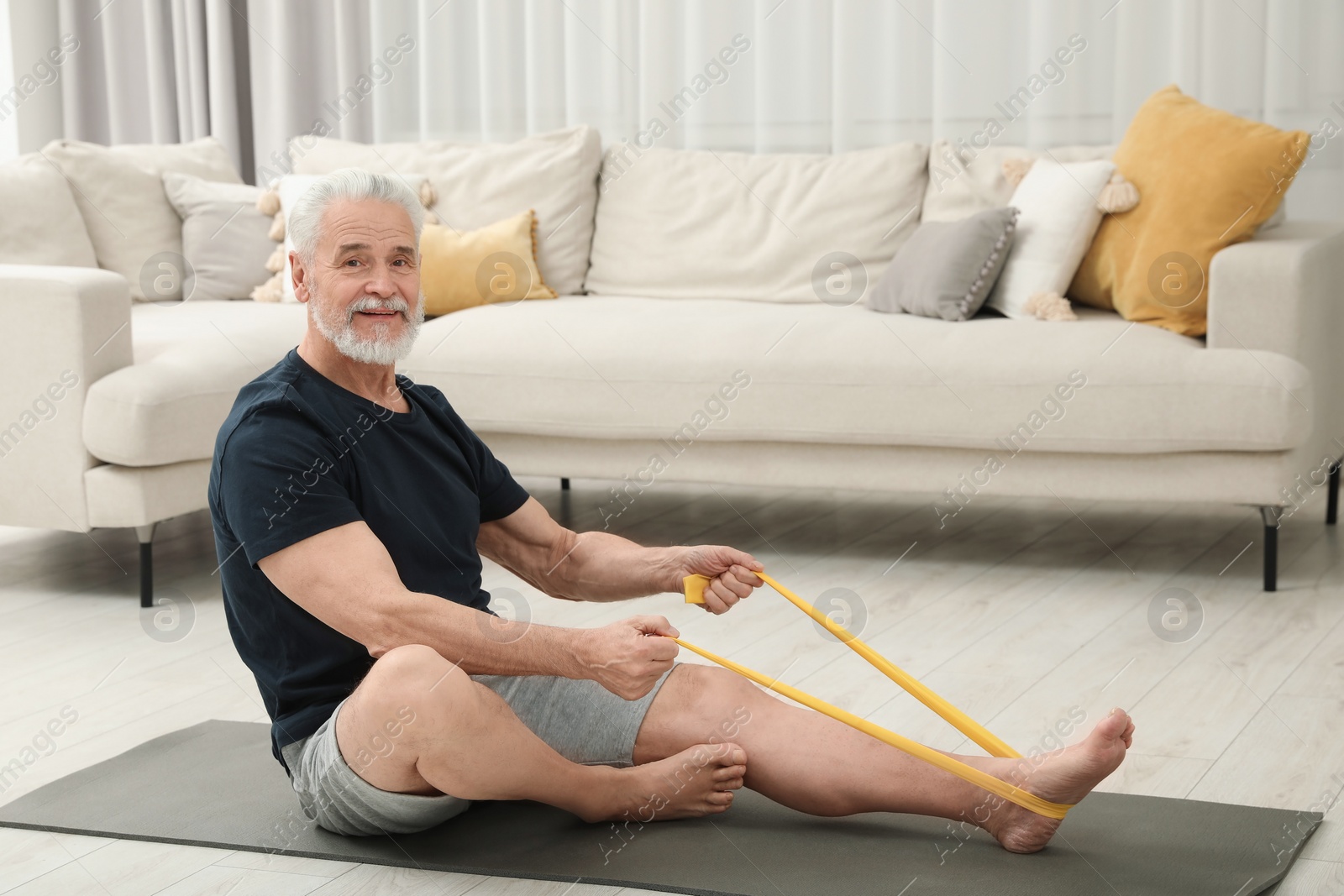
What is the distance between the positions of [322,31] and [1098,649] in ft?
12.3

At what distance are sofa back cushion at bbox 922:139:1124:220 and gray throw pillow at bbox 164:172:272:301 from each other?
1836 mm

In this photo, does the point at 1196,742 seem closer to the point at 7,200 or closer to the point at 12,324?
the point at 12,324

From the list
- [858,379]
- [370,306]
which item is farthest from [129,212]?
[370,306]

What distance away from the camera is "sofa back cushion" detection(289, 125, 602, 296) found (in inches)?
159

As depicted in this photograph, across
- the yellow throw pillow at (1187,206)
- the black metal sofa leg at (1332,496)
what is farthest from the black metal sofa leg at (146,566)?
the black metal sofa leg at (1332,496)

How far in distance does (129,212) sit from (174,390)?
48.4 inches

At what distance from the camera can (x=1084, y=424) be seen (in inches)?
118

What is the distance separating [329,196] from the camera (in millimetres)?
1782

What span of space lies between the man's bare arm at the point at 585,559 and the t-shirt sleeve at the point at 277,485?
37cm

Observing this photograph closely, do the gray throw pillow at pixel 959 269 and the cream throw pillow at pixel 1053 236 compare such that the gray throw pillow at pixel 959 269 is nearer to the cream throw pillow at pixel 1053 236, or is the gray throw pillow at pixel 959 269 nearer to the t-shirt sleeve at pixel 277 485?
the cream throw pillow at pixel 1053 236

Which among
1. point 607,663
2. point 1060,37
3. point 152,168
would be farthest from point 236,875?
point 1060,37

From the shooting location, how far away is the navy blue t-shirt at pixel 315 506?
1635 millimetres

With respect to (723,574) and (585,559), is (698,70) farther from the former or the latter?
(723,574)

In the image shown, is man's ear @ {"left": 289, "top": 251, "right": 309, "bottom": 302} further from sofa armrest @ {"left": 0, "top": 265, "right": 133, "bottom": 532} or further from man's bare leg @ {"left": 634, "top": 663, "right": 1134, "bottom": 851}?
sofa armrest @ {"left": 0, "top": 265, "right": 133, "bottom": 532}
